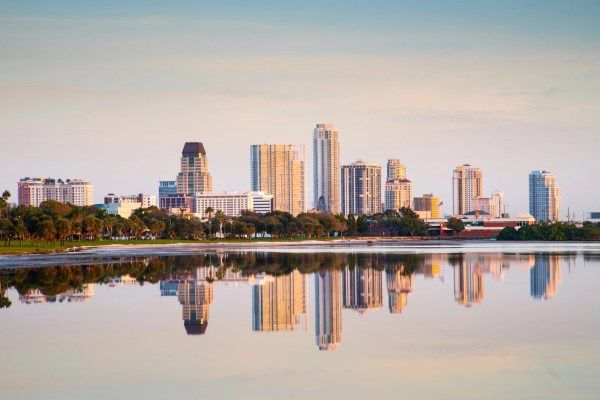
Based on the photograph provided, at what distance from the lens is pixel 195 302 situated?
4353 centimetres

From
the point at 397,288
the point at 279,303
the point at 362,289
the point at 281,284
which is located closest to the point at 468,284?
the point at 397,288

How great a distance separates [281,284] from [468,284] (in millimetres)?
9810

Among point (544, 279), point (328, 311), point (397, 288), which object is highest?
point (328, 311)

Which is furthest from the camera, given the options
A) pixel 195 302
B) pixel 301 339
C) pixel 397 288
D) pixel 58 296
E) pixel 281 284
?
pixel 281 284

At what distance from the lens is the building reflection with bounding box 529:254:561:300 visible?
156 ft

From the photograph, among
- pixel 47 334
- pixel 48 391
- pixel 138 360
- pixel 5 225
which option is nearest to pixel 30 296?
pixel 47 334

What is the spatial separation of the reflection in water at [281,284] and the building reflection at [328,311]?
0.03 metres

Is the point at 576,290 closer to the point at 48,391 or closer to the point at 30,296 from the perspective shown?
the point at 30,296

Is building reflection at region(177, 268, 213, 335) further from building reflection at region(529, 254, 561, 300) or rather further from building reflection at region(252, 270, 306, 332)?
building reflection at region(529, 254, 561, 300)

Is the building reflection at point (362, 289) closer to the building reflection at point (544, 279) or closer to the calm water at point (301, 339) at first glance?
the calm water at point (301, 339)

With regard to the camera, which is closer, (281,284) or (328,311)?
(328,311)

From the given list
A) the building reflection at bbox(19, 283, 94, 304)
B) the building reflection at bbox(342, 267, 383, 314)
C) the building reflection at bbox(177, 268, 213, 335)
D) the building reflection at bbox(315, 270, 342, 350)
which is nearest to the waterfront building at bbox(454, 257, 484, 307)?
the building reflection at bbox(342, 267, 383, 314)

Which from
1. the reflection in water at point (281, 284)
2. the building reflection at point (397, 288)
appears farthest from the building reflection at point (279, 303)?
the building reflection at point (397, 288)

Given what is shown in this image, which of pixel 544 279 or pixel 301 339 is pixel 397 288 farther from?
pixel 301 339
